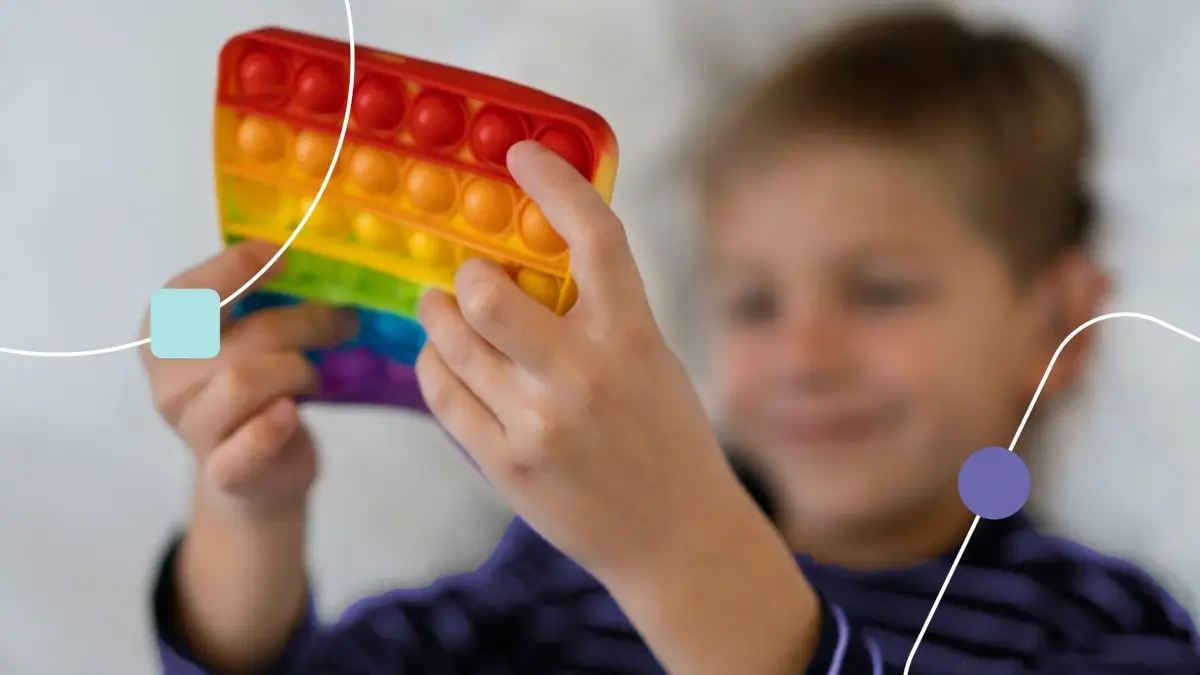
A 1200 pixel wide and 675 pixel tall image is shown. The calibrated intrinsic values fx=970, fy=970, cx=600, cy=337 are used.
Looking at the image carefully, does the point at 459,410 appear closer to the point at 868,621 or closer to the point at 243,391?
the point at 243,391

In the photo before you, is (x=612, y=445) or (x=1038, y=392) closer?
(x=612, y=445)

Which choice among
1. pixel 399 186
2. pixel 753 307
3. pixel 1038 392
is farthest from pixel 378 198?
pixel 1038 392

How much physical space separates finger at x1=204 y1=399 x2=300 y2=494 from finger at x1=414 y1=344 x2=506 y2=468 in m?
0.07

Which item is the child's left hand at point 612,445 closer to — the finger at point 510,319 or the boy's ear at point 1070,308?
the finger at point 510,319

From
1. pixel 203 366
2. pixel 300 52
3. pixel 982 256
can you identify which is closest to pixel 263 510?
pixel 203 366

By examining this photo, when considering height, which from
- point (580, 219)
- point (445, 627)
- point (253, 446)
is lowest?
point (445, 627)

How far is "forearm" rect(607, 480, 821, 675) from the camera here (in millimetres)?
294

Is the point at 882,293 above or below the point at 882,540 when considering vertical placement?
above

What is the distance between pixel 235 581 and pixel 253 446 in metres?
0.07

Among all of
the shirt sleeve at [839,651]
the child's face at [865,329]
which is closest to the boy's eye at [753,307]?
the child's face at [865,329]

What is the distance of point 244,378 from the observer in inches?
12.6

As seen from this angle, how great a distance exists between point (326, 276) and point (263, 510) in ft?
0.33

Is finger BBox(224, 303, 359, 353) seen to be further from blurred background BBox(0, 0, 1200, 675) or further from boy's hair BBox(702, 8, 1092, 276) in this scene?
boy's hair BBox(702, 8, 1092, 276)

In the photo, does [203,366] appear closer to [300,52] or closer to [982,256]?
[300,52]
